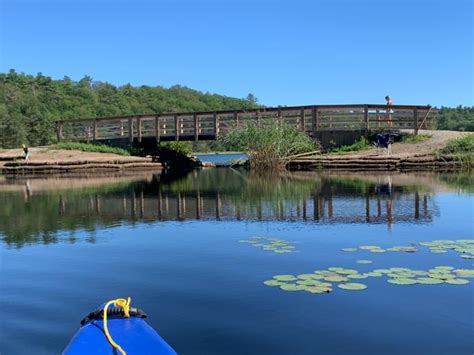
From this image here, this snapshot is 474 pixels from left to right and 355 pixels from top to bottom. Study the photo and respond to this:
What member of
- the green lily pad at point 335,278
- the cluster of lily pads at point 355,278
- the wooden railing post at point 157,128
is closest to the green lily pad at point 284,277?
the cluster of lily pads at point 355,278

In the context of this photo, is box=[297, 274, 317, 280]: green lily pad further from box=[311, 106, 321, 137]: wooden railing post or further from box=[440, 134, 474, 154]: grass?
box=[311, 106, 321, 137]: wooden railing post

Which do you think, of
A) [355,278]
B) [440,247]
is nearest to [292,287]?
[355,278]

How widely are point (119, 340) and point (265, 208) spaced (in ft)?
29.4

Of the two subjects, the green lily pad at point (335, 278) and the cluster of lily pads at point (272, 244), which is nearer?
the green lily pad at point (335, 278)

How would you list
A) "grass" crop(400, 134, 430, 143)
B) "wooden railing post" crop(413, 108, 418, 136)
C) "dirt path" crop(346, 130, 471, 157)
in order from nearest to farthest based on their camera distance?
"dirt path" crop(346, 130, 471, 157)
"grass" crop(400, 134, 430, 143)
"wooden railing post" crop(413, 108, 418, 136)

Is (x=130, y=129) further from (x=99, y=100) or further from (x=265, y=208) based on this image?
(x=99, y=100)

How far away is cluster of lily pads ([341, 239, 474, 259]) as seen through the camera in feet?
23.6

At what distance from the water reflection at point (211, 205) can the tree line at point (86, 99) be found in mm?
40254

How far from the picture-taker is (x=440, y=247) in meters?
7.43

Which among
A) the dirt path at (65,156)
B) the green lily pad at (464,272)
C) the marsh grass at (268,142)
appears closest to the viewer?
the green lily pad at (464,272)

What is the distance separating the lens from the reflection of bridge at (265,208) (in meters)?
10.8

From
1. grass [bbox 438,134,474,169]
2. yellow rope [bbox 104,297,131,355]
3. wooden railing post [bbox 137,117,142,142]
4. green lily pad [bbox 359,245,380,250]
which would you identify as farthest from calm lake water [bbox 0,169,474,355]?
wooden railing post [bbox 137,117,142,142]

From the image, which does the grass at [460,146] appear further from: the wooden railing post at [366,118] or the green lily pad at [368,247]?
the green lily pad at [368,247]

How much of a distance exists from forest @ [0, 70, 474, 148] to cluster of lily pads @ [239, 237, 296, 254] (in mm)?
49401
